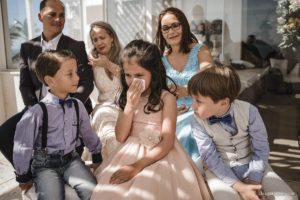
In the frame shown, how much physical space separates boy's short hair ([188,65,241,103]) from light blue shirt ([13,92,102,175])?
82 cm

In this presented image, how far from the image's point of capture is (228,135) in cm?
168

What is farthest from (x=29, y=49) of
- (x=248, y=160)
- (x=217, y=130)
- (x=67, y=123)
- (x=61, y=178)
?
(x=248, y=160)

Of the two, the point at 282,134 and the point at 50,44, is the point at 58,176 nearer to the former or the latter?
the point at 50,44

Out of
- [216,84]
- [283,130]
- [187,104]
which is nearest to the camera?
[216,84]

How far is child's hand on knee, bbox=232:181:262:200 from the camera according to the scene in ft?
4.72

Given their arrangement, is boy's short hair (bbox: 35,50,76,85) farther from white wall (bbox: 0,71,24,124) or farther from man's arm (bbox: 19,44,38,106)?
white wall (bbox: 0,71,24,124)

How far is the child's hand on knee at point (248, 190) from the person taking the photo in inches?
56.6

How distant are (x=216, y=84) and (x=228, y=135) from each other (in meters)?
0.34

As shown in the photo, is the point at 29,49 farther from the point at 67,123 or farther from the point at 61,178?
the point at 61,178

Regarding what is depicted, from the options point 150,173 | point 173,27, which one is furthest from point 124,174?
point 173,27

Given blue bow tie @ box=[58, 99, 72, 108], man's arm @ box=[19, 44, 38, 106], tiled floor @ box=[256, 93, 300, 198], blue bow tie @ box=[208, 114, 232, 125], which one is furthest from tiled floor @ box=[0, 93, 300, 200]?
blue bow tie @ box=[208, 114, 232, 125]

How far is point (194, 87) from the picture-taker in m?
1.63

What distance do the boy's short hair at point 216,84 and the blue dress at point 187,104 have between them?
1.87 ft

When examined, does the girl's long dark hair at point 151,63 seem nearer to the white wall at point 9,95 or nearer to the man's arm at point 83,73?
the man's arm at point 83,73
